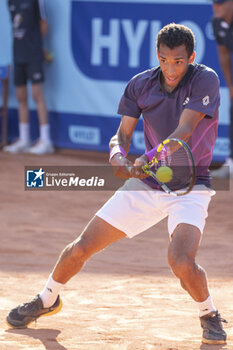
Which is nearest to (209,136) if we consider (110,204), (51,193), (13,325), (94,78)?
(110,204)

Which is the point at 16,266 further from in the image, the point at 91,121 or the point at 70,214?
the point at 91,121

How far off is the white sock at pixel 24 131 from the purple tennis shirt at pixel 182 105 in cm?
624

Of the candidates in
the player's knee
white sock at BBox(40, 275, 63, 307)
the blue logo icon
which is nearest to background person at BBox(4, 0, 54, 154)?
the blue logo icon

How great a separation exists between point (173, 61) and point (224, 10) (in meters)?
4.62

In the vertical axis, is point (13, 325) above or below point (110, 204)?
below

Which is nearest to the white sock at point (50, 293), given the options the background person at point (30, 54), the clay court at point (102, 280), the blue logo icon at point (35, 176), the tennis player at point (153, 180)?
the tennis player at point (153, 180)

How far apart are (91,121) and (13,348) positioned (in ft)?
20.8

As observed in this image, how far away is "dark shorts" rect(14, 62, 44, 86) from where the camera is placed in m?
10.1

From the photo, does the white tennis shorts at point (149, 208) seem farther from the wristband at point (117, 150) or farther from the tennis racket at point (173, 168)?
the wristband at point (117, 150)

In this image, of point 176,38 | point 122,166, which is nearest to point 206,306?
point 122,166

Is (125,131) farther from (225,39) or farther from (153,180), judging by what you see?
(225,39)

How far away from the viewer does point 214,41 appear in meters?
9.16

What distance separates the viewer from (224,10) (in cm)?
841

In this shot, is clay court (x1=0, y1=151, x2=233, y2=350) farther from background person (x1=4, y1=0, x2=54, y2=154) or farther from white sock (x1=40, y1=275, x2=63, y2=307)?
background person (x1=4, y1=0, x2=54, y2=154)
